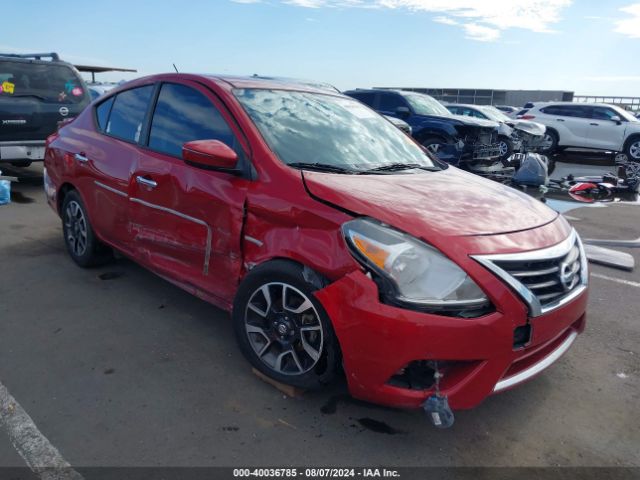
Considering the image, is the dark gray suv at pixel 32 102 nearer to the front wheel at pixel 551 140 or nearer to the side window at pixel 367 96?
the side window at pixel 367 96

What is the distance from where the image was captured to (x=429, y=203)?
8.87 ft

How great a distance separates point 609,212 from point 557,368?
6098mm

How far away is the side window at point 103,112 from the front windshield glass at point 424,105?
8177 mm

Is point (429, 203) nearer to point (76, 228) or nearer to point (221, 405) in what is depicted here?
point (221, 405)

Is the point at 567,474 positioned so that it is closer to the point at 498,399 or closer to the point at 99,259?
the point at 498,399

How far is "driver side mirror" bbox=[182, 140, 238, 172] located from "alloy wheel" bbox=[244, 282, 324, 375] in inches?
28.3

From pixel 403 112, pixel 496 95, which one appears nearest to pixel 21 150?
pixel 403 112

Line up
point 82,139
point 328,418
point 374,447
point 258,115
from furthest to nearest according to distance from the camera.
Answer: point 82,139 → point 258,115 → point 328,418 → point 374,447

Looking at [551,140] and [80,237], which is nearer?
[80,237]

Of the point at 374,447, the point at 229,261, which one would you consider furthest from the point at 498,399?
the point at 229,261

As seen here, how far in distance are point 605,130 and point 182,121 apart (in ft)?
48.7

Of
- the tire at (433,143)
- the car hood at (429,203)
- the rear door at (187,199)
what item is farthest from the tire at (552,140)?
the rear door at (187,199)

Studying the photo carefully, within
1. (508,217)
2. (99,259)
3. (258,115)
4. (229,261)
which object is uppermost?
(258,115)

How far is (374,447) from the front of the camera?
2.48 m
